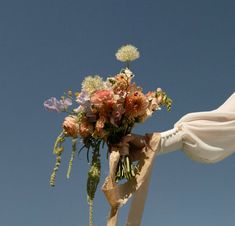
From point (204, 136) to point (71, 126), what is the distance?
33.4 inches

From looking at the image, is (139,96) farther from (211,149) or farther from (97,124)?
(211,149)

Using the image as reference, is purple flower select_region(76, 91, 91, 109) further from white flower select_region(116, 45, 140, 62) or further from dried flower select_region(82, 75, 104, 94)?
white flower select_region(116, 45, 140, 62)

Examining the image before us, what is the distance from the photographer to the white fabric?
3.04 meters

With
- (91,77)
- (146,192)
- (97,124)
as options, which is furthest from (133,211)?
(91,77)

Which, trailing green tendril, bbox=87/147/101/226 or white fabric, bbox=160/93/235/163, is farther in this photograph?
white fabric, bbox=160/93/235/163

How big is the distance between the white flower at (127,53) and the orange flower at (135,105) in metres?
0.29

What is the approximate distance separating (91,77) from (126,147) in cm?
44

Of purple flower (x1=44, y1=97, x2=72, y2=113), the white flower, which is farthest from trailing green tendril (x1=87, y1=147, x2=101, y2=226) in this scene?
the white flower

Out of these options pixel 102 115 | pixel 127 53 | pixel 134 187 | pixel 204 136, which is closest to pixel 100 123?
pixel 102 115

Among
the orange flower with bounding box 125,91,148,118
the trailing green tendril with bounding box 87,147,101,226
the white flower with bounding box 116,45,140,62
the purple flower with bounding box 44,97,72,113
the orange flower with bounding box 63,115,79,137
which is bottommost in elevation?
the trailing green tendril with bounding box 87,147,101,226

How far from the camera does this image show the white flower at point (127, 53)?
303 centimetres

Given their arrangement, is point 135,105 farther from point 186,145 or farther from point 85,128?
point 186,145

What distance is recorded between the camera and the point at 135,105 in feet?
9.34

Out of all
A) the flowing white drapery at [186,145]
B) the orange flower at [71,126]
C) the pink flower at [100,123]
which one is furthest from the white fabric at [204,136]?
the orange flower at [71,126]
